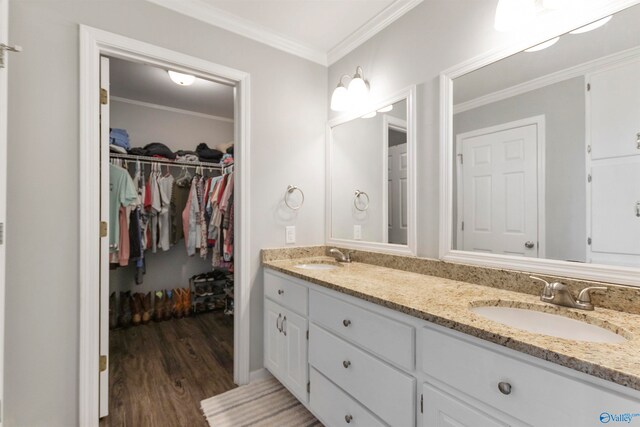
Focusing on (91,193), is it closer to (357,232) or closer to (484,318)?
(357,232)

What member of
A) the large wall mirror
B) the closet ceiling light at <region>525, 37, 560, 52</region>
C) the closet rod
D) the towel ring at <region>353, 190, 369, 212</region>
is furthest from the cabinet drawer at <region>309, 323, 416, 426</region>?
the closet rod

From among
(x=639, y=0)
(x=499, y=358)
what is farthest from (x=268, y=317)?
(x=639, y=0)

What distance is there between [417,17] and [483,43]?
500 millimetres

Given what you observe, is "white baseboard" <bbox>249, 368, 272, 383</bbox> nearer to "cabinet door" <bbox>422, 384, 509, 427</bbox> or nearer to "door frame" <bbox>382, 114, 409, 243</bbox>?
"door frame" <bbox>382, 114, 409, 243</bbox>

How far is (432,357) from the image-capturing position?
98 cm

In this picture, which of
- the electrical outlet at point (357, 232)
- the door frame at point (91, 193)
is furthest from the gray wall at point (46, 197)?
the electrical outlet at point (357, 232)

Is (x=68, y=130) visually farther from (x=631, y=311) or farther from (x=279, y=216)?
(x=631, y=311)

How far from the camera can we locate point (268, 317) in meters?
2.00

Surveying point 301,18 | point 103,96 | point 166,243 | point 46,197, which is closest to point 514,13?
point 301,18

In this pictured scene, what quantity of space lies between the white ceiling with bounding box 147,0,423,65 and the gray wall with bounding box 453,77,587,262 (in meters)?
0.99

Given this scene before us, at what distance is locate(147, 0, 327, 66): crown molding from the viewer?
179cm

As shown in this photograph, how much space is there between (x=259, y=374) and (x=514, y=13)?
99.1 inches

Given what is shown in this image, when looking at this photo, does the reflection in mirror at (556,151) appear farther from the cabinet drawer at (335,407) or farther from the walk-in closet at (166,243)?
the walk-in closet at (166,243)

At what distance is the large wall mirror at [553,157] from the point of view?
1.05m
